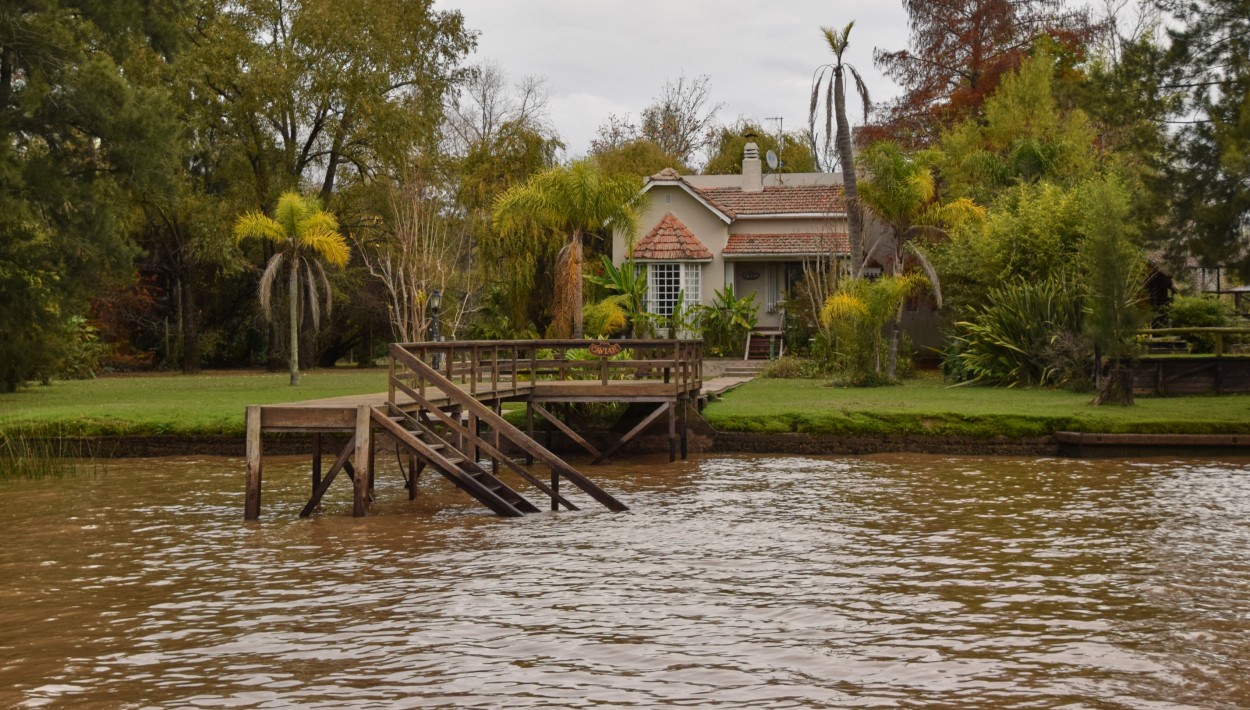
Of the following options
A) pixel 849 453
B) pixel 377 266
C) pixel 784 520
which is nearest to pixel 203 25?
pixel 377 266

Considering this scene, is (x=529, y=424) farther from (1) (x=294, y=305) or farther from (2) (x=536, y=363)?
(1) (x=294, y=305)

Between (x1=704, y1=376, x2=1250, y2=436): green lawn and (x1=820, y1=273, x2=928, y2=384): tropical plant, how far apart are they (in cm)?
330

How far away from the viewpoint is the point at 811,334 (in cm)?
3750

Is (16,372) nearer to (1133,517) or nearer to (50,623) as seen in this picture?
(50,623)

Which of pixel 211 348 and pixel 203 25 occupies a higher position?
pixel 203 25

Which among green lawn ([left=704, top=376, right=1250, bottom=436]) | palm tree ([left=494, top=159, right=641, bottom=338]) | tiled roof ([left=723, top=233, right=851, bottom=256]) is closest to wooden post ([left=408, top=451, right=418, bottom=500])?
green lawn ([left=704, top=376, right=1250, bottom=436])

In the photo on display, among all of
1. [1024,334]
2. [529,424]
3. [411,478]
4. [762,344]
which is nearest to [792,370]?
[762,344]

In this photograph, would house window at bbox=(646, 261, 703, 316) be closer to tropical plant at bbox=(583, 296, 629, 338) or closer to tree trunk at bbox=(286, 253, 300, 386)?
tropical plant at bbox=(583, 296, 629, 338)

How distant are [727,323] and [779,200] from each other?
5.49 meters

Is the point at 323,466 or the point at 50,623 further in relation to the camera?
the point at 323,466

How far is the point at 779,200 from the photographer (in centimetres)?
4203

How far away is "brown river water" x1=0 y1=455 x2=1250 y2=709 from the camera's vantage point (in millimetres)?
8664

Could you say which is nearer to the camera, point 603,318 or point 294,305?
point 294,305

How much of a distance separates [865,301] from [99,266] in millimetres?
16503
